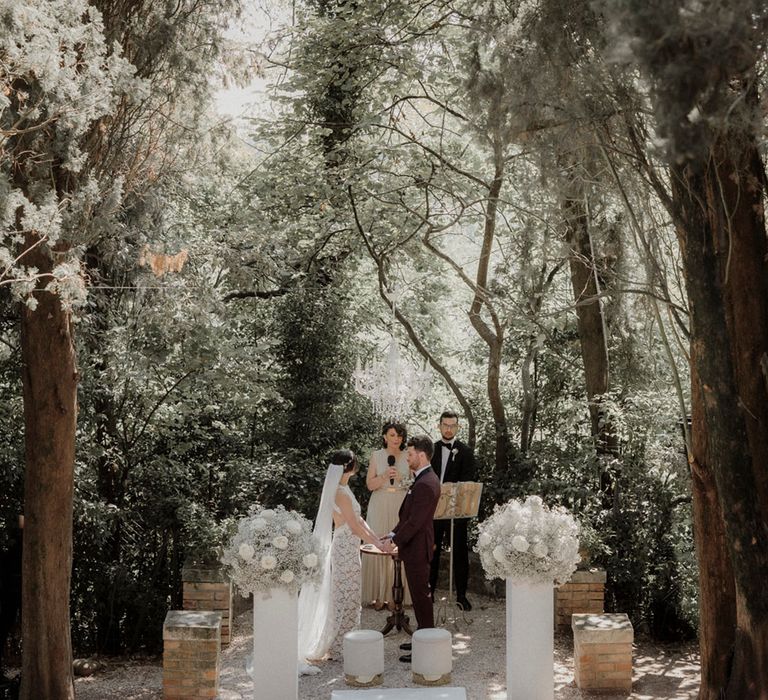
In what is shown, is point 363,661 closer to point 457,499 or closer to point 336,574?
point 336,574

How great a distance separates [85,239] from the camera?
6.45 meters

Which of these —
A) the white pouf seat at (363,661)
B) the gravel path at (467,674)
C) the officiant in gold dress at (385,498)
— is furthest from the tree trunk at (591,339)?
the white pouf seat at (363,661)

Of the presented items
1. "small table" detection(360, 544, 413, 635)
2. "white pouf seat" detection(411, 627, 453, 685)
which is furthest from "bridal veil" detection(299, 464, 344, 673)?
"white pouf seat" detection(411, 627, 453, 685)

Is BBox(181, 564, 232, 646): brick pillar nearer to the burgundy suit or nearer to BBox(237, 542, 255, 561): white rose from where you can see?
the burgundy suit

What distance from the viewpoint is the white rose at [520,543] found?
650 centimetres

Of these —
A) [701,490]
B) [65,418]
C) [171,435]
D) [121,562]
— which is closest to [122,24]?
[65,418]

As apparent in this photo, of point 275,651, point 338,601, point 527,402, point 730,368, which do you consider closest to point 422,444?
point 338,601

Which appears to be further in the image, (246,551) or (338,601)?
(338,601)

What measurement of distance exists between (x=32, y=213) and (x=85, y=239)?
0.71 meters

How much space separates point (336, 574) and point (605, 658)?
6.95 ft

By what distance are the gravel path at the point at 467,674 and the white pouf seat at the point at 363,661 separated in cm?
18

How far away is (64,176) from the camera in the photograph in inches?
260

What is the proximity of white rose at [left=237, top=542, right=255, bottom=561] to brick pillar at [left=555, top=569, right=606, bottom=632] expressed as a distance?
3.00 m

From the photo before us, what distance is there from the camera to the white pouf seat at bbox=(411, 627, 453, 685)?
7047 mm
